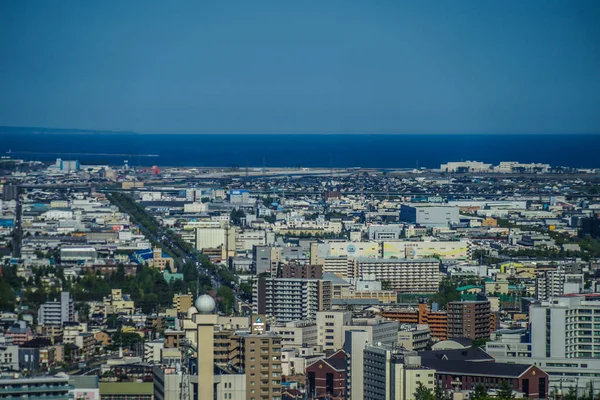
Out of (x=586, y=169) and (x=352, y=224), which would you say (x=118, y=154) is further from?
(x=352, y=224)

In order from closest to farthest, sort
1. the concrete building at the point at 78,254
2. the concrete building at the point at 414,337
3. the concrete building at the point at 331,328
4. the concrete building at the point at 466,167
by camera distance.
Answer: the concrete building at the point at 414,337 → the concrete building at the point at 331,328 → the concrete building at the point at 78,254 → the concrete building at the point at 466,167

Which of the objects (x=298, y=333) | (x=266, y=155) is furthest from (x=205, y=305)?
(x=266, y=155)

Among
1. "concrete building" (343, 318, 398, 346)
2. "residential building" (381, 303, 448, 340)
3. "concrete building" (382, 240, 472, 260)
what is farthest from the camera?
"concrete building" (382, 240, 472, 260)

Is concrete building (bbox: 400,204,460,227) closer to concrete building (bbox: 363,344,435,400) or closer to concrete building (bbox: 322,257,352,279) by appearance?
concrete building (bbox: 322,257,352,279)

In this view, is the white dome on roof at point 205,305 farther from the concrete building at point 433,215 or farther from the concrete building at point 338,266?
the concrete building at point 433,215

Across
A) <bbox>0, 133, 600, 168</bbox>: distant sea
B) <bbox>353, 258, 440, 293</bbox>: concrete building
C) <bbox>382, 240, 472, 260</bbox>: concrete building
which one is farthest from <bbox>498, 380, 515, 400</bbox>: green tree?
<bbox>0, 133, 600, 168</bbox>: distant sea

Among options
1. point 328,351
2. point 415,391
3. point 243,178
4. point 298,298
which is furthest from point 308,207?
point 415,391

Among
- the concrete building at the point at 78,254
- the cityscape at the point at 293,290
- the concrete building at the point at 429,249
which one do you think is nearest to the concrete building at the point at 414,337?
the cityscape at the point at 293,290
